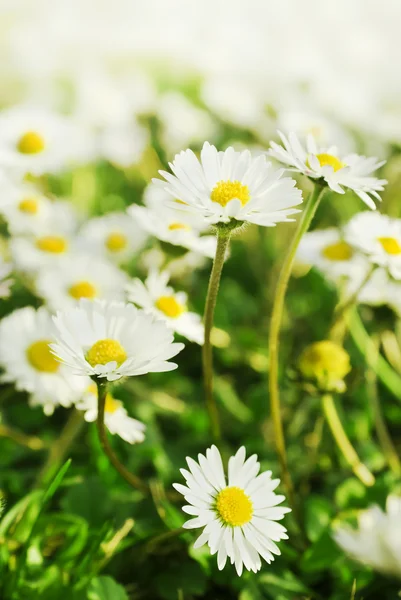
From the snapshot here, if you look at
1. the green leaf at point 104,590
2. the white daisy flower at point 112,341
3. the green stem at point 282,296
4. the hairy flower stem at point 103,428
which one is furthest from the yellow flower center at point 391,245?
the green leaf at point 104,590

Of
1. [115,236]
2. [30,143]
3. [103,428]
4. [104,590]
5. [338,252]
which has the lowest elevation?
[104,590]

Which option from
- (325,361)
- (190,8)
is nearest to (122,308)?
(325,361)

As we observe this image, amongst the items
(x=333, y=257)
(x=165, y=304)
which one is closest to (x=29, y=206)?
(x=165, y=304)

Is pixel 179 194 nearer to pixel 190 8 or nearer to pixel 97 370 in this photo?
pixel 97 370

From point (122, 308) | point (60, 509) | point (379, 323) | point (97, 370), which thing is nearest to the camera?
point (97, 370)

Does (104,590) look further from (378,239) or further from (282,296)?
(378,239)
